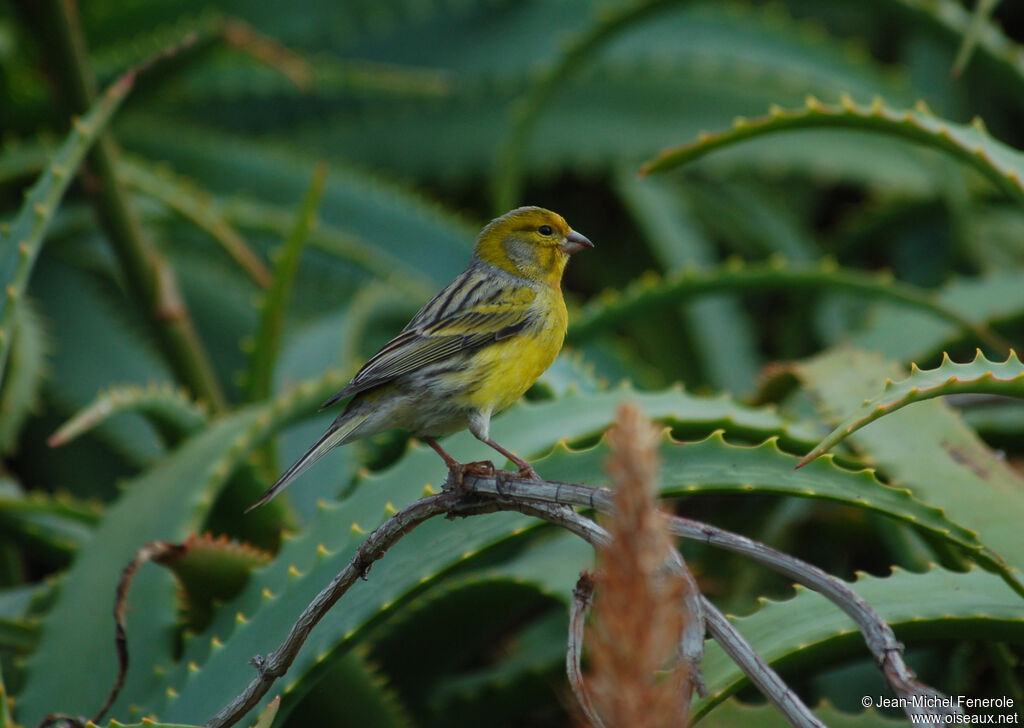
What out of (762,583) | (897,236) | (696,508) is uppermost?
(897,236)

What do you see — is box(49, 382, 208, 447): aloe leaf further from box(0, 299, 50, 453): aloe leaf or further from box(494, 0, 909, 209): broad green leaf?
box(494, 0, 909, 209): broad green leaf

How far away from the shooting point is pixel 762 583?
3.41 metres

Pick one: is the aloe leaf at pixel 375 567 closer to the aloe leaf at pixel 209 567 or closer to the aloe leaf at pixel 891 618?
the aloe leaf at pixel 209 567

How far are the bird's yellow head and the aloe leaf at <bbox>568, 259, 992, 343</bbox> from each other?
356 mm

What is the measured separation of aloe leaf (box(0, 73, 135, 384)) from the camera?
2.11 meters

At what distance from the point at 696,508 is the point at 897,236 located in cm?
229

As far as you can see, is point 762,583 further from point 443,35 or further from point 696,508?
point 443,35

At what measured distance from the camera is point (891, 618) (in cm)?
184

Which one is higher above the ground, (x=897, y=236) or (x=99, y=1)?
(x=99, y=1)

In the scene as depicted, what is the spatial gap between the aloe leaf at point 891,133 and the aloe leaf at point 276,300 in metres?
1.17

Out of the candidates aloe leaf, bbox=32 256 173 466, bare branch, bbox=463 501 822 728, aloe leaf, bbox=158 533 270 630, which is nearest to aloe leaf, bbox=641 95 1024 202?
bare branch, bbox=463 501 822 728

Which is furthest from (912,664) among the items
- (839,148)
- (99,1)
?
(99,1)

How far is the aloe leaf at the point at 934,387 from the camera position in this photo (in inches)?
62.0

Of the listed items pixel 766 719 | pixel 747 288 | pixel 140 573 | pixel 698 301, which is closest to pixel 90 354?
pixel 140 573
